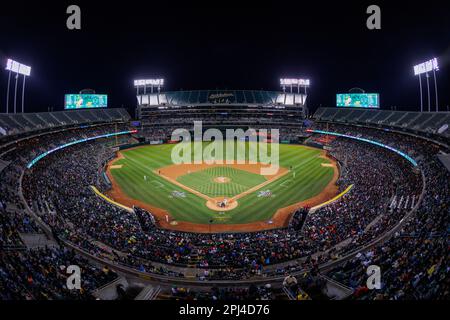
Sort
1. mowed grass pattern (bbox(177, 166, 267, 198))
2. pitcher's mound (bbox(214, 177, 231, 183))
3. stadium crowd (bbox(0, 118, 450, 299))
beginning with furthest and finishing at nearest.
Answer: pitcher's mound (bbox(214, 177, 231, 183)) < mowed grass pattern (bbox(177, 166, 267, 198)) < stadium crowd (bbox(0, 118, 450, 299))

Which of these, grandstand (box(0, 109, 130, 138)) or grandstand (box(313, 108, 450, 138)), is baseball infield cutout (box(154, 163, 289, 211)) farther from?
grandstand (box(313, 108, 450, 138))

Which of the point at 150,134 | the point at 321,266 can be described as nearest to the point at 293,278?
the point at 321,266

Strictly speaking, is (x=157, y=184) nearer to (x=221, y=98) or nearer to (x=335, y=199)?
(x=335, y=199)

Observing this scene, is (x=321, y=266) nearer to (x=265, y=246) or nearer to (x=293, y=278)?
(x=293, y=278)

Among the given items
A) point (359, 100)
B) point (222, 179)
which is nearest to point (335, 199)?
point (222, 179)

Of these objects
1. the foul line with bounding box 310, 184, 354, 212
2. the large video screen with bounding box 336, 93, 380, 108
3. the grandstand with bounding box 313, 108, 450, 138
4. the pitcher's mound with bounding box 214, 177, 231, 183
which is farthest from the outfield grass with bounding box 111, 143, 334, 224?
the large video screen with bounding box 336, 93, 380, 108
